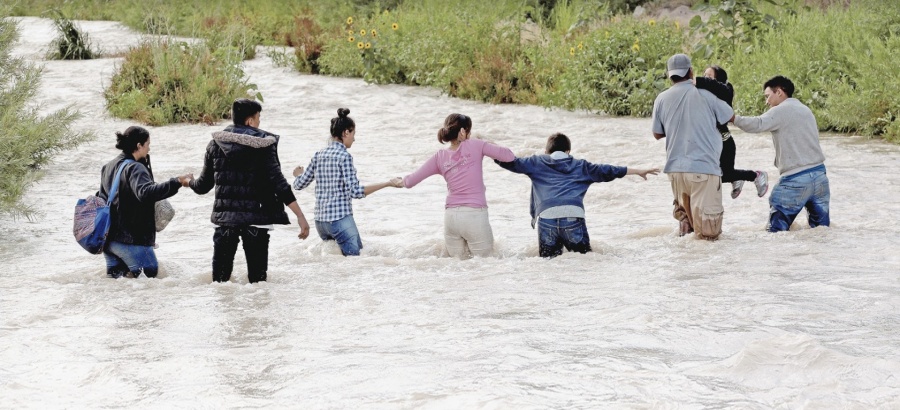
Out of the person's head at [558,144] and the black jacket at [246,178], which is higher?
the person's head at [558,144]

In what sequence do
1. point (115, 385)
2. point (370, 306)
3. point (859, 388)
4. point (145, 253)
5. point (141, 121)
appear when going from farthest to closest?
point (141, 121) → point (145, 253) → point (370, 306) → point (115, 385) → point (859, 388)

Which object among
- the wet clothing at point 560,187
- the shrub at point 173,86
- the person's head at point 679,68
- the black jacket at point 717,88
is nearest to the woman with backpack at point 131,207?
the wet clothing at point 560,187

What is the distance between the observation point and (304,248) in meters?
9.29

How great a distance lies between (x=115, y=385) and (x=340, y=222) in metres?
2.78

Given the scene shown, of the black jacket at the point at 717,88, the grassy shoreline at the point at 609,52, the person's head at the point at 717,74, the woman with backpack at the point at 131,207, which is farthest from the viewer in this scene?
the grassy shoreline at the point at 609,52

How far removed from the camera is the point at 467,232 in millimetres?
8094

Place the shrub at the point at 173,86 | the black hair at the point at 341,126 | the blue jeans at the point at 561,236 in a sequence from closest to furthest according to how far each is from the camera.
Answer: the black hair at the point at 341,126
the blue jeans at the point at 561,236
the shrub at the point at 173,86

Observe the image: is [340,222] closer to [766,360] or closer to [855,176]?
[766,360]

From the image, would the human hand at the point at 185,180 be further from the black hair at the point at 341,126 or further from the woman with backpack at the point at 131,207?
the black hair at the point at 341,126

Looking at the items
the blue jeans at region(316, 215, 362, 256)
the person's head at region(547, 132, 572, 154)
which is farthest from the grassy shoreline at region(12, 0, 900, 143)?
the blue jeans at region(316, 215, 362, 256)

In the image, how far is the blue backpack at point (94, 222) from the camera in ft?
24.3

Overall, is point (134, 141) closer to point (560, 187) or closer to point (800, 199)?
point (560, 187)

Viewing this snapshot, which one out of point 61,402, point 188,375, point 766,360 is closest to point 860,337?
point 766,360

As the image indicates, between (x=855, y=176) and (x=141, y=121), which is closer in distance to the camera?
(x=855, y=176)
